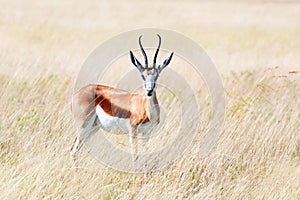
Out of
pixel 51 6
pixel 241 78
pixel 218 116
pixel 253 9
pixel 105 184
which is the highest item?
pixel 253 9

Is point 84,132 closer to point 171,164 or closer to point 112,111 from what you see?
point 112,111

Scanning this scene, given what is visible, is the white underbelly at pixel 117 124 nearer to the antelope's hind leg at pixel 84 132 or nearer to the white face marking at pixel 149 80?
the antelope's hind leg at pixel 84 132

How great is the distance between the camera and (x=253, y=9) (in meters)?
28.4

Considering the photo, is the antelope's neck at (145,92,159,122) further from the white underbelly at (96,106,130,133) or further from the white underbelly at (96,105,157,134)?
the white underbelly at (96,106,130,133)

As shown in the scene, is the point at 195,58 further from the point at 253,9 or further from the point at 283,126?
the point at 253,9

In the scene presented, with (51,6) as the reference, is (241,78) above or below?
below

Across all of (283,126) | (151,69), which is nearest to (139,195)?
(151,69)

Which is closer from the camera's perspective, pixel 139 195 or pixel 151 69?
pixel 139 195

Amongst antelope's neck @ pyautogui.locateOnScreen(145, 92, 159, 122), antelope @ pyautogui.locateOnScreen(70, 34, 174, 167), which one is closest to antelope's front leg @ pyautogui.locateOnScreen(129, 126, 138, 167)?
antelope @ pyautogui.locateOnScreen(70, 34, 174, 167)

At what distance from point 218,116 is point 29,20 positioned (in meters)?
15.3

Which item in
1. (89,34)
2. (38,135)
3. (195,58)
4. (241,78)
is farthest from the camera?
(89,34)

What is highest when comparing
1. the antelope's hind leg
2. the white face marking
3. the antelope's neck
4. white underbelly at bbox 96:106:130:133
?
the white face marking

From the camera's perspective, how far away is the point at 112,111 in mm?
5270

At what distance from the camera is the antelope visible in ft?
17.0
